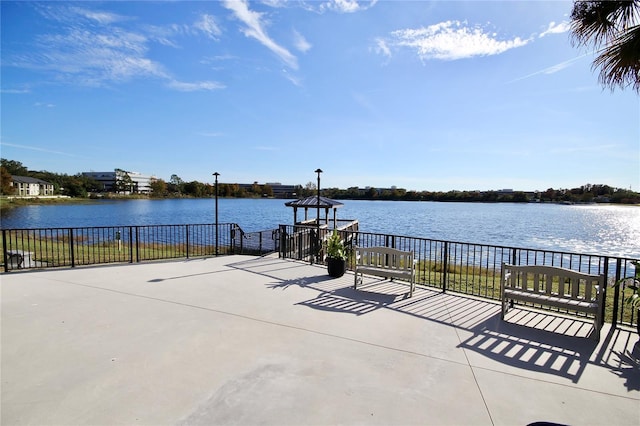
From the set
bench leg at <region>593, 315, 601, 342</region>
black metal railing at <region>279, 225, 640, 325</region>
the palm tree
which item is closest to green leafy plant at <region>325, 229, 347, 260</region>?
black metal railing at <region>279, 225, 640, 325</region>

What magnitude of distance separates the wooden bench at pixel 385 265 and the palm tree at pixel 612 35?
3690 millimetres

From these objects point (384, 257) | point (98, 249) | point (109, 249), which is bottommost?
point (109, 249)

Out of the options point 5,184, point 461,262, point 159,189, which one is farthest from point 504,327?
point 159,189

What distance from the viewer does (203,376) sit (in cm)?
300

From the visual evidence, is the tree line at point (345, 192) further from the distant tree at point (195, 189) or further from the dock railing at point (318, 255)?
the dock railing at point (318, 255)

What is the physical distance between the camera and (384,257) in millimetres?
6027

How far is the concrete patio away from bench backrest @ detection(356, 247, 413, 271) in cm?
58

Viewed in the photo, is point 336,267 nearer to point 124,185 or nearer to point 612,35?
point 612,35

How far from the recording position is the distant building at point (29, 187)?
81.9 m

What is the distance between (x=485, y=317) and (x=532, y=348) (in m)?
0.99

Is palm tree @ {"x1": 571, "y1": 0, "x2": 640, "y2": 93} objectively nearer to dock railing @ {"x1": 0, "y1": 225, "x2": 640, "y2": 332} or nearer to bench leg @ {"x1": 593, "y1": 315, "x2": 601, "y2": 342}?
dock railing @ {"x1": 0, "y1": 225, "x2": 640, "y2": 332}

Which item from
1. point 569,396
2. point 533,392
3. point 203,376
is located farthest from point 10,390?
point 569,396

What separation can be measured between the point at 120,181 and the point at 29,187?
3213 cm

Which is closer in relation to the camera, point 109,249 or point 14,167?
point 109,249
